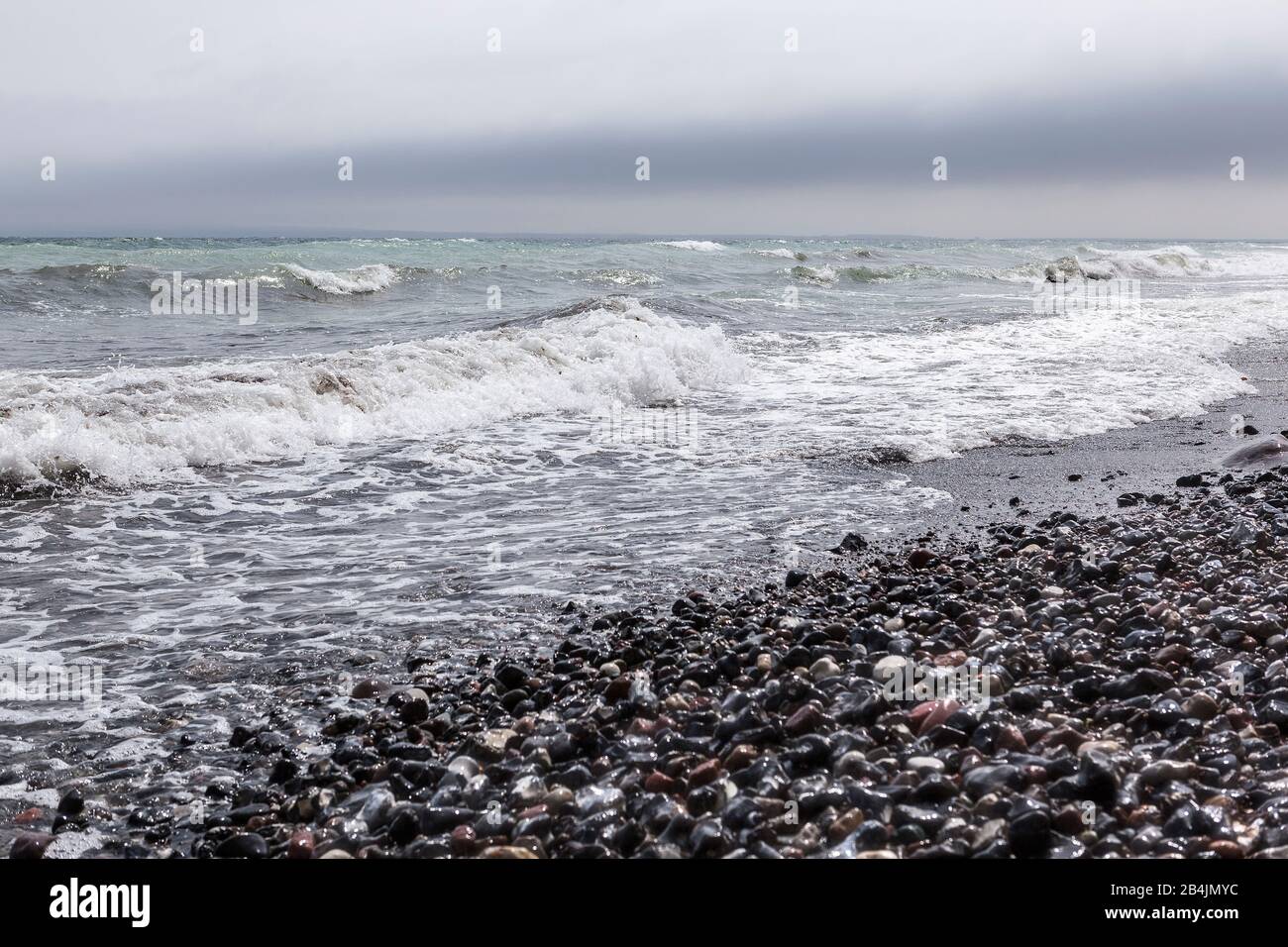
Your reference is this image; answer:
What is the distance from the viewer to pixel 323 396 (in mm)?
11133

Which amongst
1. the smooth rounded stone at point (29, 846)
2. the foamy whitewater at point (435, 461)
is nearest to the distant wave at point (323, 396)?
the foamy whitewater at point (435, 461)

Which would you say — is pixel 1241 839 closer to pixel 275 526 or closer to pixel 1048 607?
pixel 1048 607

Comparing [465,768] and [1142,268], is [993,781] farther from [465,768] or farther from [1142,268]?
[1142,268]

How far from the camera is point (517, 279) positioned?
3162 cm

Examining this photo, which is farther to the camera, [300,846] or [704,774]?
[704,774]

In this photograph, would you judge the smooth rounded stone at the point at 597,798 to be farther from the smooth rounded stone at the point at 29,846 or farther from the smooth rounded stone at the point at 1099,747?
the smooth rounded stone at the point at 29,846

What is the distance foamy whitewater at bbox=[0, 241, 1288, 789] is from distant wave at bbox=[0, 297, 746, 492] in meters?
0.04

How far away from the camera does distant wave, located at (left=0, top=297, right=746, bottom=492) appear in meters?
8.52

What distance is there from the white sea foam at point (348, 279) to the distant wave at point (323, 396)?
13.3 meters

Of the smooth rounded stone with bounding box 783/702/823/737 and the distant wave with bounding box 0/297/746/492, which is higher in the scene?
the distant wave with bounding box 0/297/746/492

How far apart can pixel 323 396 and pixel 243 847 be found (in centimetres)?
863

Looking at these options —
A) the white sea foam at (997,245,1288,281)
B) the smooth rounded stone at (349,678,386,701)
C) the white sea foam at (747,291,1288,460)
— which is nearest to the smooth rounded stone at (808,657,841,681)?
the smooth rounded stone at (349,678,386,701)

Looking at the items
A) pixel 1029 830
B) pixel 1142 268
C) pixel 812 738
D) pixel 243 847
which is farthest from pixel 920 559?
pixel 1142 268

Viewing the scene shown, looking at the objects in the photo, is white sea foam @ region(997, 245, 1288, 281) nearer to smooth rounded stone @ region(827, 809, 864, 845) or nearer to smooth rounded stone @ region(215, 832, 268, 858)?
smooth rounded stone @ region(827, 809, 864, 845)
